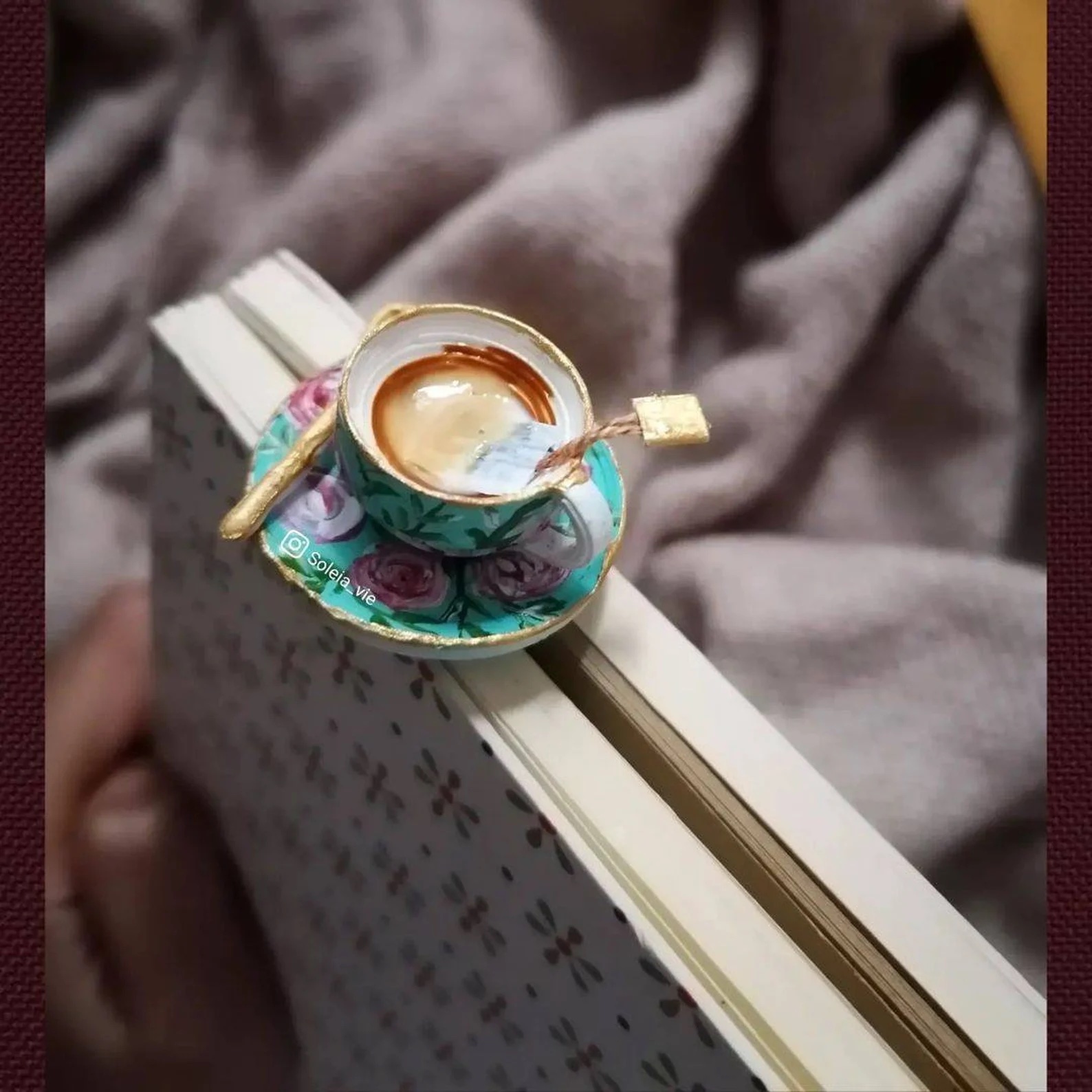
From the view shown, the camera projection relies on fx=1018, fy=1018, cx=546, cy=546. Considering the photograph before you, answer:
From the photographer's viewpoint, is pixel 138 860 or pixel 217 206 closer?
pixel 138 860

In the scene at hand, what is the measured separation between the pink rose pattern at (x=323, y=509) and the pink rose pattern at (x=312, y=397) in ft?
0.09

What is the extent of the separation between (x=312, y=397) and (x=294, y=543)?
0.25ft

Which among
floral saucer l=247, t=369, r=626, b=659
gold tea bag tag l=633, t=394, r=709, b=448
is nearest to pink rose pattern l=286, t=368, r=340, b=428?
floral saucer l=247, t=369, r=626, b=659

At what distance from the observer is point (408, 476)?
0.38m

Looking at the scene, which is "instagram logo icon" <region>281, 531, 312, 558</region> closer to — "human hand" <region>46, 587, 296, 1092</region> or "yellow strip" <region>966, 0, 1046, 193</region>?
"human hand" <region>46, 587, 296, 1092</region>

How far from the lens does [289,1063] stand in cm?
60

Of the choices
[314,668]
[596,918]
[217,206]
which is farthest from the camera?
[217,206]

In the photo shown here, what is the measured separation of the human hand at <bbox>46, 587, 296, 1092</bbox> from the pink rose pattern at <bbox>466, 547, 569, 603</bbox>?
36 cm

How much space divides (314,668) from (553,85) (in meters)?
0.44

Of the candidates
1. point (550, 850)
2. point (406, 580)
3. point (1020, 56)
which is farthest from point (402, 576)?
point (1020, 56)

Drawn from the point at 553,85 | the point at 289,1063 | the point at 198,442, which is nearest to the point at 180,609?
the point at 198,442

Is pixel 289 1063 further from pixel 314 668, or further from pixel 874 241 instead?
pixel 874 241

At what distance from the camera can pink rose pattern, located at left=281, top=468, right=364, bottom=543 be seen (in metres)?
0.40

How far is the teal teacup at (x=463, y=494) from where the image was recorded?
0.36 metres
